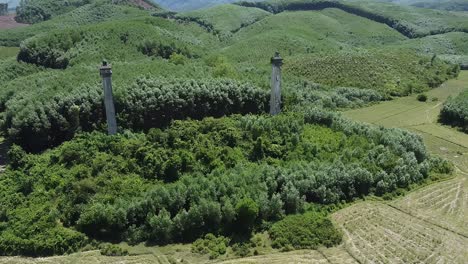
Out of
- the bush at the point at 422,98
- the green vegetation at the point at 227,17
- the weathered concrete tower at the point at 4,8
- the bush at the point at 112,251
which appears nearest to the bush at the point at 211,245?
the bush at the point at 112,251

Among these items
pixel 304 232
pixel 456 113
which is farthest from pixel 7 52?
pixel 304 232

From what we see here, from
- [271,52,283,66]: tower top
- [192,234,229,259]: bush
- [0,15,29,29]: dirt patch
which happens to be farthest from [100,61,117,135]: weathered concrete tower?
[0,15,29,29]: dirt patch

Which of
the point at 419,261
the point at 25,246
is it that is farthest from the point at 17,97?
the point at 419,261

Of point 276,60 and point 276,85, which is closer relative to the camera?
point 276,60

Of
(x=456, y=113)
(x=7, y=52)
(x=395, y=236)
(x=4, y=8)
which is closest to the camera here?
(x=395, y=236)

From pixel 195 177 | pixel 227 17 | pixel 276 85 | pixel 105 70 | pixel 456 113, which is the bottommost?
pixel 456 113

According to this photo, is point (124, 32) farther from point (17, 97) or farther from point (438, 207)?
point (438, 207)

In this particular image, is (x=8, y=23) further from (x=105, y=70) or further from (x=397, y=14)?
(x=397, y=14)

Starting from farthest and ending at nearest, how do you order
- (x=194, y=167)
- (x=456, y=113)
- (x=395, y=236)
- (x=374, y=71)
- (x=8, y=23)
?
1. (x=8, y=23)
2. (x=374, y=71)
3. (x=456, y=113)
4. (x=194, y=167)
5. (x=395, y=236)
